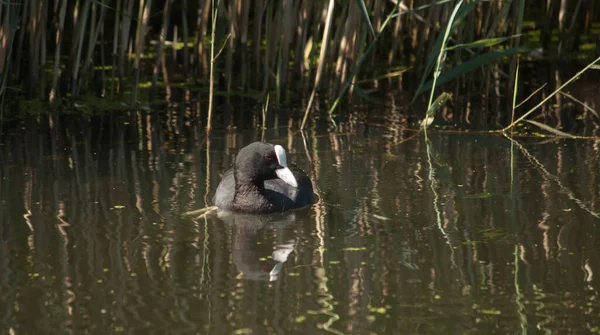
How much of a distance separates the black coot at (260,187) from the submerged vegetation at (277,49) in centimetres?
104

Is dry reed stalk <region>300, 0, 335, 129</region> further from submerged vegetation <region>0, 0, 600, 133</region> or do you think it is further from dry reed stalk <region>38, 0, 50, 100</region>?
dry reed stalk <region>38, 0, 50, 100</region>

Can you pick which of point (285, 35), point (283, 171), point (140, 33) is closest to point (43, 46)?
point (140, 33)

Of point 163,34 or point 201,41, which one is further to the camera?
point 201,41

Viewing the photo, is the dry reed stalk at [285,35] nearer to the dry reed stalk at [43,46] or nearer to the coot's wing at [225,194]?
the dry reed stalk at [43,46]

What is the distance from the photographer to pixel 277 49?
759cm

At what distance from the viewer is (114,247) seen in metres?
4.28

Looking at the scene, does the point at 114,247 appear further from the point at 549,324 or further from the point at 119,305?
the point at 549,324

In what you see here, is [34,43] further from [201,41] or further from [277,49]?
[277,49]

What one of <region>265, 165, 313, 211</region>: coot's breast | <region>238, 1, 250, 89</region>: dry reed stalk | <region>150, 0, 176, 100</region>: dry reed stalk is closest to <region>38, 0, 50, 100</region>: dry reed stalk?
<region>150, 0, 176, 100</region>: dry reed stalk

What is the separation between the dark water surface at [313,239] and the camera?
3.51 meters

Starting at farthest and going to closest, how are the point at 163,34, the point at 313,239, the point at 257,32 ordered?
1. the point at 257,32
2. the point at 163,34
3. the point at 313,239

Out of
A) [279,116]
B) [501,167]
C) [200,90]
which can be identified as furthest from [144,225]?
[200,90]

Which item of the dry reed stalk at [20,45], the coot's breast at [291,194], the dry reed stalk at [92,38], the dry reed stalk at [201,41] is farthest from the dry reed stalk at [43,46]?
the coot's breast at [291,194]

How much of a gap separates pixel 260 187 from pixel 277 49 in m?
2.70
